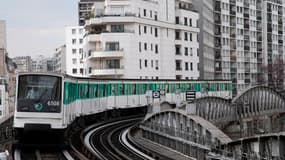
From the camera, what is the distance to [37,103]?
21.1 m

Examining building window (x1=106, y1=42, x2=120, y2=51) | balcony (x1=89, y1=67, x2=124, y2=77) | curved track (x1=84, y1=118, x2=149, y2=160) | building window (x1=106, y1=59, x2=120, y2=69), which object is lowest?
curved track (x1=84, y1=118, x2=149, y2=160)

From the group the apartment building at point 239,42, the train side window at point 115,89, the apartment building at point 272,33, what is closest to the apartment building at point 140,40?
the train side window at point 115,89

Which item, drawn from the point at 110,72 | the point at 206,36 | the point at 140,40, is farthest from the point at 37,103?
the point at 206,36

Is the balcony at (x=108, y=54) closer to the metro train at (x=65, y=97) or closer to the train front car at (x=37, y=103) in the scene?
the metro train at (x=65, y=97)

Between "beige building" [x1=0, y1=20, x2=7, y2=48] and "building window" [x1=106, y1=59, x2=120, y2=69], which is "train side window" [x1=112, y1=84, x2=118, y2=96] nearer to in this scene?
"building window" [x1=106, y1=59, x2=120, y2=69]

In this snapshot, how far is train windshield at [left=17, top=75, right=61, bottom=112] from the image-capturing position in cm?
2111

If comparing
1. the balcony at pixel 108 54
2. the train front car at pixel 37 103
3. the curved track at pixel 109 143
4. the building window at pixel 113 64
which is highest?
the balcony at pixel 108 54

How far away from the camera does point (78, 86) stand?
29172 millimetres

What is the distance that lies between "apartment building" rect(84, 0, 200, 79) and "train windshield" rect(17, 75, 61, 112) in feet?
121

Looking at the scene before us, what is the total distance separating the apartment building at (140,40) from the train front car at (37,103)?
36.8 m

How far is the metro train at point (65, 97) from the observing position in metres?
21.1

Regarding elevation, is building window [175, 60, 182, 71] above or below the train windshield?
above

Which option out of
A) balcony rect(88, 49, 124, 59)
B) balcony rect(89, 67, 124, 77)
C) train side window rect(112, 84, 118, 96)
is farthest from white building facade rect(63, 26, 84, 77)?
train side window rect(112, 84, 118, 96)

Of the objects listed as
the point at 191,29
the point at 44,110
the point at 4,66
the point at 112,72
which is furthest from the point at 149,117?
the point at 4,66
